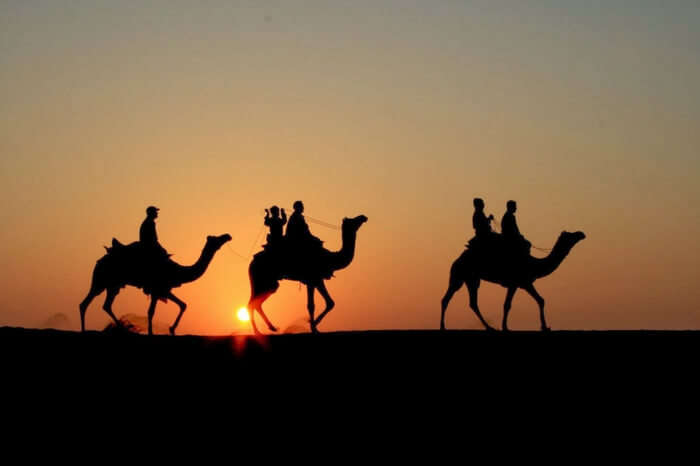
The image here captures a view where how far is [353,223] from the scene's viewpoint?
3669cm

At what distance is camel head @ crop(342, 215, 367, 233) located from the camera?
3659 cm

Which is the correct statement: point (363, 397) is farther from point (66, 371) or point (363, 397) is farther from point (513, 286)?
point (513, 286)

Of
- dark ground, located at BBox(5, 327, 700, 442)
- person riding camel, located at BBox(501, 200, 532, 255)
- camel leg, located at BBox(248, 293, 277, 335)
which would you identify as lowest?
dark ground, located at BBox(5, 327, 700, 442)

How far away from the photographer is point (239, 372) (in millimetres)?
29875

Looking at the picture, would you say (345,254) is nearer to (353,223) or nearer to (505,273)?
(353,223)

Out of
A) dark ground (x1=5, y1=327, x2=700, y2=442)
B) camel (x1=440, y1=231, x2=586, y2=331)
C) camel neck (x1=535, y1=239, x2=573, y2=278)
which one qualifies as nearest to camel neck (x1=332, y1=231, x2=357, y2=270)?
camel (x1=440, y1=231, x2=586, y2=331)

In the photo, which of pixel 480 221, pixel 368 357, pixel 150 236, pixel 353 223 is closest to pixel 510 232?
pixel 480 221

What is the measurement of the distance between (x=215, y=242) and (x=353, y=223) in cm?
352

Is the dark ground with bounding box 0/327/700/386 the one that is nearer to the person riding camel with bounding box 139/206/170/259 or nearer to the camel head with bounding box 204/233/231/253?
the person riding camel with bounding box 139/206/170/259

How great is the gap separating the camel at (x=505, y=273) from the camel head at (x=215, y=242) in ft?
17.7

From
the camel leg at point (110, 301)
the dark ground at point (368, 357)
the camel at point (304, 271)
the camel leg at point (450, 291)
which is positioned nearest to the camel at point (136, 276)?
the camel leg at point (110, 301)

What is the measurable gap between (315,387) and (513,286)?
859 cm

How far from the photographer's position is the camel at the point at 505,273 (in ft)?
118

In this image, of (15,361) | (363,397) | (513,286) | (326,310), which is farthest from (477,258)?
(15,361)
